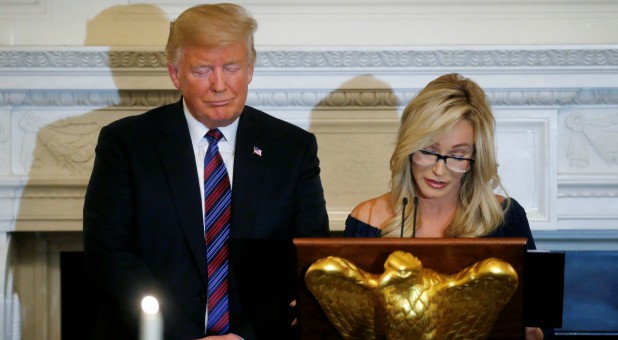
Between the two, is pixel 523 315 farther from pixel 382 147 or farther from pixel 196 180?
pixel 382 147

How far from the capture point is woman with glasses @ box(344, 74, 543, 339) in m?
2.73

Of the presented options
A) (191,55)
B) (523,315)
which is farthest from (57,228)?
(523,315)

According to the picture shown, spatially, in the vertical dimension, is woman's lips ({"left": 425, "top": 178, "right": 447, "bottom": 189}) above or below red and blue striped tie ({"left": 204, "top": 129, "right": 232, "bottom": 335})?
above

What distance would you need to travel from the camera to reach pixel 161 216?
2.72 meters

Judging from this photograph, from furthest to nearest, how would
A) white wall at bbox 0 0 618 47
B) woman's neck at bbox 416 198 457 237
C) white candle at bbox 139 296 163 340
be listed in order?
white wall at bbox 0 0 618 47
woman's neck at bbox 416 198 457 237
white candle at bbox 139 296 163 340

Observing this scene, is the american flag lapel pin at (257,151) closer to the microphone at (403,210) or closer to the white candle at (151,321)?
the microphone at (403,210)

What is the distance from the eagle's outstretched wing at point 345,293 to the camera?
6.77 ft

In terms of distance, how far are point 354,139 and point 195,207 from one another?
3.72 ft

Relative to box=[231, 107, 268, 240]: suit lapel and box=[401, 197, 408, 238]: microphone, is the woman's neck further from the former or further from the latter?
box=[231, 107, 268, 240]: suit lapel

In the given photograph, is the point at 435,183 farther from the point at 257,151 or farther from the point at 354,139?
the point at 354,139

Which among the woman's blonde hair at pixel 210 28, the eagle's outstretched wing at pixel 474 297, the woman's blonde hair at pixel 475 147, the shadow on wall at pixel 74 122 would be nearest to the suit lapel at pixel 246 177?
the woman's blonde hair at pixel 210 28

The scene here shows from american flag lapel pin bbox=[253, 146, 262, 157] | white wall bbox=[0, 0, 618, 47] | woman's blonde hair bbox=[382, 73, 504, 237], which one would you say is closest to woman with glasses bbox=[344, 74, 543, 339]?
woman's blonde hair bbox=[382, 73, 504, 237]

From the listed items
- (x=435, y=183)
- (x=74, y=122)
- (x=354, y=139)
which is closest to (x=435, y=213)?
(x=435, y=183)

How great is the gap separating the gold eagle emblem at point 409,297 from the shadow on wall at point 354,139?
62.9 inches
